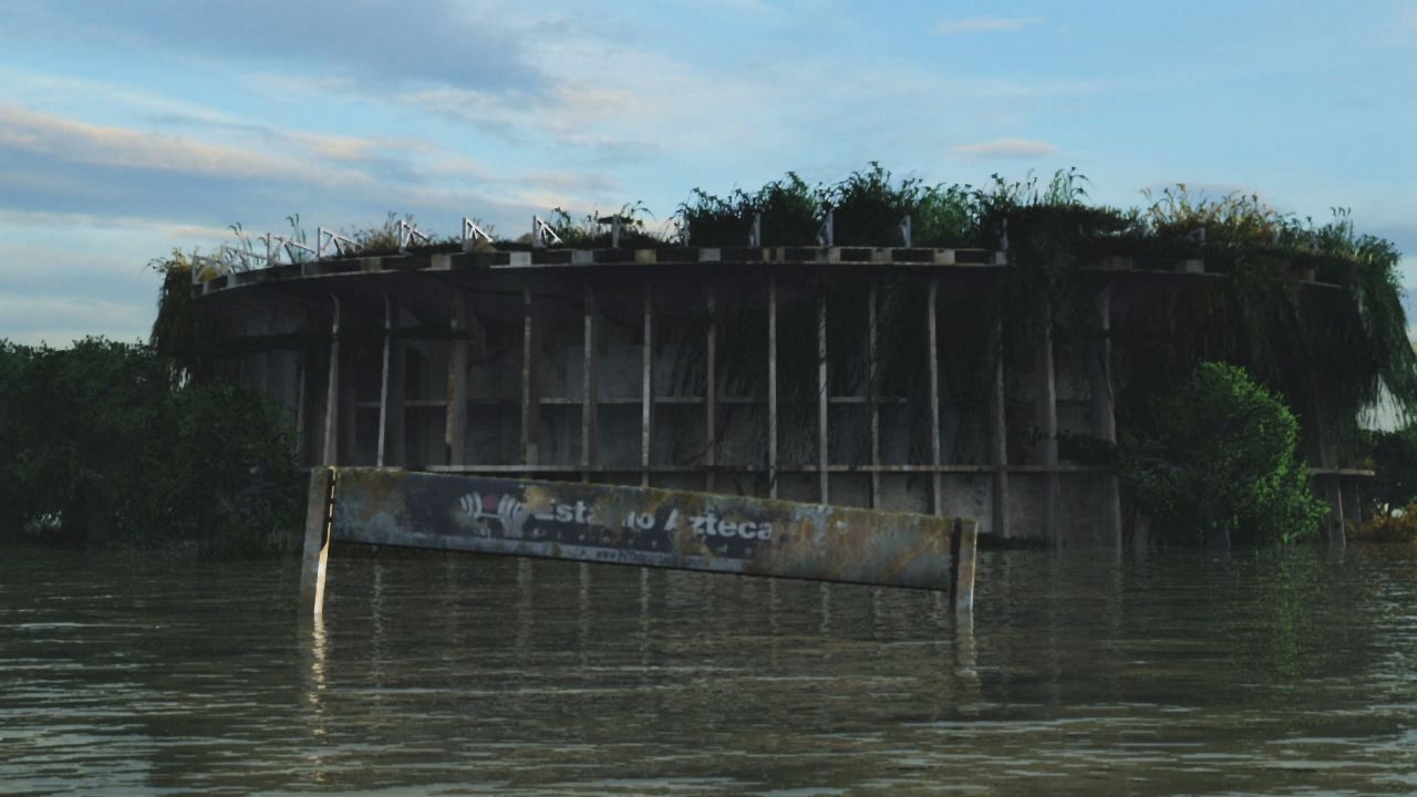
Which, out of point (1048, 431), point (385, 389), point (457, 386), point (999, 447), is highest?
point (457, 386)

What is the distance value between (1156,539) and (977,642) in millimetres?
29534

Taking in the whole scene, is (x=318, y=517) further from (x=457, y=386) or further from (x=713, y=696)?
(x=457, y=386)

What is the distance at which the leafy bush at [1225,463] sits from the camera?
35.6 meters

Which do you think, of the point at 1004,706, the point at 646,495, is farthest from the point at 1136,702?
the point at 646,495

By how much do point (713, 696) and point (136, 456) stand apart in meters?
31.7

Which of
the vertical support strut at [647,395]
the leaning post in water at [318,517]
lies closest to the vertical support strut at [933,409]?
the vertical support strut at [647,395]

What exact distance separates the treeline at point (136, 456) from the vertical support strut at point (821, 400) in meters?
10.2

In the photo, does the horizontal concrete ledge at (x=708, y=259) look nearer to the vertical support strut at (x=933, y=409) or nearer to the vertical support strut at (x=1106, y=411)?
the vertical support strut at (x=933, y=409)

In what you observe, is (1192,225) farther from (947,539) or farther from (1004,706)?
(1004,706)

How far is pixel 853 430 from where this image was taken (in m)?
38.9

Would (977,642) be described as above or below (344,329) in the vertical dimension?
below

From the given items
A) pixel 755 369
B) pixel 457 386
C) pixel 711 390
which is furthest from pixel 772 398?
pixel 457 386

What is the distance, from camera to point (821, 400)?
37.0 meters

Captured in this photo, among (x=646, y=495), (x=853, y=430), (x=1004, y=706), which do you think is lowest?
(x=1004, y=706)
